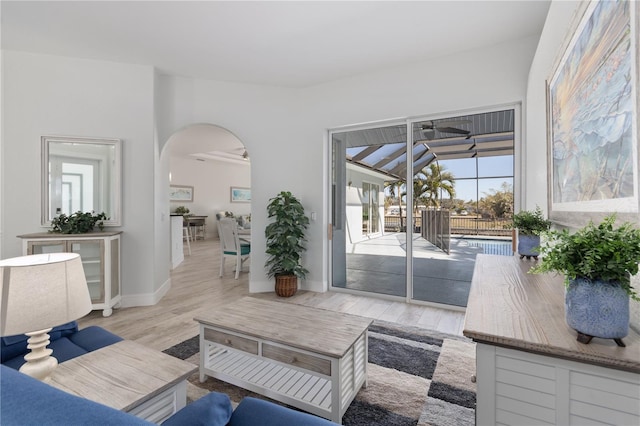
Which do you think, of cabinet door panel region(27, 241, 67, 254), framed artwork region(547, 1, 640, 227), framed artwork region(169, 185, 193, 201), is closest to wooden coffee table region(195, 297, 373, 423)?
framed artwork region(547, 1, 640, 227)

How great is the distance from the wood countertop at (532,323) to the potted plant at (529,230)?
0.49 meters

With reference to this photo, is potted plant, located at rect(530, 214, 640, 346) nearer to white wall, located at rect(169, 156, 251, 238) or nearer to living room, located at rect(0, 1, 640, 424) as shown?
living room, located at rect(0, 1, 640, 424)

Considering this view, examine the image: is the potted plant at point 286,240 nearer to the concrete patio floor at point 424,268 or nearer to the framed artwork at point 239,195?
the concrete patio floor at point 424,268

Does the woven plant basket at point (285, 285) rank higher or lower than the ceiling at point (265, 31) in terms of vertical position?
lower

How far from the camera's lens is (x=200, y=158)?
31.3 ft

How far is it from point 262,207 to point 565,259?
3721mm

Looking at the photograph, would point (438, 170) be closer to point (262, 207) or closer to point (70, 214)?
point (262, 207)

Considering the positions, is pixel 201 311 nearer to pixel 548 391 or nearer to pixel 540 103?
pixel 548 391

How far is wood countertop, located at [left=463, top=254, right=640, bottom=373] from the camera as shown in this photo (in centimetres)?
71

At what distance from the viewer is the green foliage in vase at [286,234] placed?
12.7ft

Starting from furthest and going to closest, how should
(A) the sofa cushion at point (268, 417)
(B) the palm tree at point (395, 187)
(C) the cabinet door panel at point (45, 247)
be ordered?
(B) the palm tree at point (395, 187), (C) the cabinet door panel at point (45, 247), (A) the sofa cushion at point (268, 417)

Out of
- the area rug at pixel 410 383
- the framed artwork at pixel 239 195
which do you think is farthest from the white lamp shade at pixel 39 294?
the framed artwork at pixel 239 195

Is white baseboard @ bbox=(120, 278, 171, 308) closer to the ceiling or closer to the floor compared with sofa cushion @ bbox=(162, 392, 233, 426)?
closer to the floor

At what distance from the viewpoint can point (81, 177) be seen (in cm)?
346
